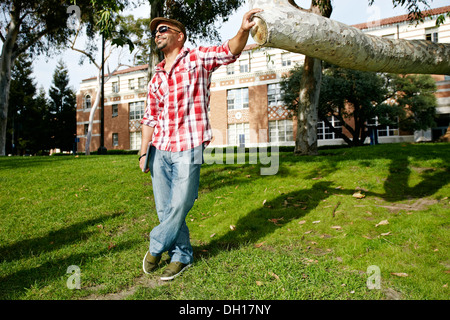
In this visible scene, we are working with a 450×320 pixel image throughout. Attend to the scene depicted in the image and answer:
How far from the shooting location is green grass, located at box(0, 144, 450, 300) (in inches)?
106

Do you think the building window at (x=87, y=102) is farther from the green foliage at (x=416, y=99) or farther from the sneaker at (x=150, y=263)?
the sneaker at (x=150, y=263)

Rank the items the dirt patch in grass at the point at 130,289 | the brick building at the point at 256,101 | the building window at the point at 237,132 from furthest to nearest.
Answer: the building window at the point at 237,132
the brick building at the point at 256,101
the dirt patch in grass at the point at 130,289

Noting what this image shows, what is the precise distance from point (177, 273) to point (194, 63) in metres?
2.07

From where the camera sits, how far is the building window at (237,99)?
30.8 meters

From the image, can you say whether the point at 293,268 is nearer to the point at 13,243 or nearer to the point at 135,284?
the point at 135,284

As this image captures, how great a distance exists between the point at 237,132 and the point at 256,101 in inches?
149

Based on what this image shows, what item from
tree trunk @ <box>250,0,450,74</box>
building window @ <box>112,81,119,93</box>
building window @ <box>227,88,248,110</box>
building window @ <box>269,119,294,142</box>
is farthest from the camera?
building window @ <box>112,81,119,93</box>

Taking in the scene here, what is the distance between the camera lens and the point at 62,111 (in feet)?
142

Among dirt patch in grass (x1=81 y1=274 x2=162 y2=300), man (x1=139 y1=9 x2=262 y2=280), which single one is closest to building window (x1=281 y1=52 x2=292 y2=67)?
man (x1=139 y1=9 x2=262 y2=280)

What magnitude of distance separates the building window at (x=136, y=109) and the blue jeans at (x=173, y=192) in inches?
1385

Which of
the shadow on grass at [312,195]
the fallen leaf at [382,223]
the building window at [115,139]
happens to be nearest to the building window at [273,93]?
the building window at [115,139]

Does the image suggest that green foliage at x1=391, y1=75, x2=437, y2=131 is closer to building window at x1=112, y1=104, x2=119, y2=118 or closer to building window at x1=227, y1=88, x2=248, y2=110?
building window at x1=227, y1=88, x2=248, y2=110

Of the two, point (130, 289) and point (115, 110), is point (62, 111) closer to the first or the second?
point (115, 110)
